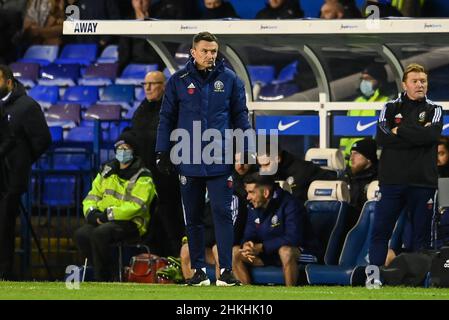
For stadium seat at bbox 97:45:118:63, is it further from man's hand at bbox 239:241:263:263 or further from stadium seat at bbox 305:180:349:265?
man's hand at bbox 239:241:263:263

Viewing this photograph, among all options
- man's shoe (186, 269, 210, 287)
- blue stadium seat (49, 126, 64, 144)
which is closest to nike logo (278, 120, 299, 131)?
blue stadium seat (49, 126, 64, 144)

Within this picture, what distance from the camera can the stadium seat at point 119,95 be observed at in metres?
22.0

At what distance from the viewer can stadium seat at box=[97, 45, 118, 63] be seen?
23.5 metres

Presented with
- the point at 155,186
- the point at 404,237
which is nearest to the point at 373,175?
the point at 404,237

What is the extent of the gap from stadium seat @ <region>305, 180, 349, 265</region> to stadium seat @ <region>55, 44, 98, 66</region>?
24.7ft

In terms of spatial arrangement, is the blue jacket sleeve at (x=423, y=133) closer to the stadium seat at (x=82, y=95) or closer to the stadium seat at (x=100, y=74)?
the stadium seat at (x=82, y=95)

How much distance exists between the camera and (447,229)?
1590 cm

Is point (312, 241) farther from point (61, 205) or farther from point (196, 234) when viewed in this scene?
point (61, 205)

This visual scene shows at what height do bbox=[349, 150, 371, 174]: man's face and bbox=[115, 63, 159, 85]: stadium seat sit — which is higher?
bbox=[115, 63, 159, 85]: stadium seat

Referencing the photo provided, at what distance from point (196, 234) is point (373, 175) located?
3.13 m

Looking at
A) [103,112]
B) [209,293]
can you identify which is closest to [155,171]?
[103,112]

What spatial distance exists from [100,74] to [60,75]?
27.3 inches

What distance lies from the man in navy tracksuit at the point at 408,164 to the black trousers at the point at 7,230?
13.0ft

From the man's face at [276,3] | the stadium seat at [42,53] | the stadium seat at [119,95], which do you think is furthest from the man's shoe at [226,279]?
the stadium seat at [42,53]
